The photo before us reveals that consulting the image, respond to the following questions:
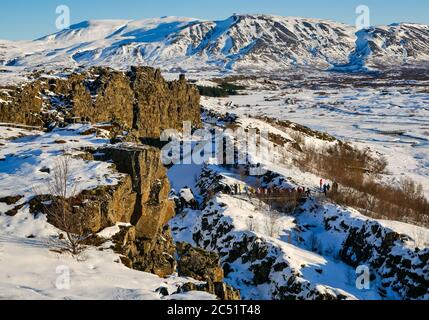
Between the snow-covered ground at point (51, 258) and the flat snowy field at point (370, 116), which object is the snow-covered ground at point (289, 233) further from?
the flat snowy field at point (370, 116)

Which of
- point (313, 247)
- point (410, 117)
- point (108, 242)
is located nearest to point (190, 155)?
point (313, 247)

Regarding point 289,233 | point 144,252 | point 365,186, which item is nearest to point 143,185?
point 144,252

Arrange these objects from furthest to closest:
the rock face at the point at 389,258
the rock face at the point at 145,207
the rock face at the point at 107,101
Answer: the rock face at the point at 107,101 < the rock face at the point at 389,258 < the rock face at the point at 145,207

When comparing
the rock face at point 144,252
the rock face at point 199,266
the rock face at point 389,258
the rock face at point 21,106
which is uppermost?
the rock face at point 21,106

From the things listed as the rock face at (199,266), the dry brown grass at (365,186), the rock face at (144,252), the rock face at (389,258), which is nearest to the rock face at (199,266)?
the rock face at (199,266)

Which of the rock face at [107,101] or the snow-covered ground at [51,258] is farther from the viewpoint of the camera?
the rock face at [107,101]
